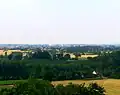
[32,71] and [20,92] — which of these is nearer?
[20,92]

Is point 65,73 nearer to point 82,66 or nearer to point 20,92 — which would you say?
point 82,66

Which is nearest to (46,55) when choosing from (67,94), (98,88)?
(98,88)

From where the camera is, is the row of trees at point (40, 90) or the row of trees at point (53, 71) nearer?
the row of trees at point (40, 90)

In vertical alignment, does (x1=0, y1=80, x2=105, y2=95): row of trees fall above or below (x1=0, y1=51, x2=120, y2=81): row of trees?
above

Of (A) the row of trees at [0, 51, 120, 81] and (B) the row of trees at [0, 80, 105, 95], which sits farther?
(A) the row of trees at [0, 51, 120, 81]

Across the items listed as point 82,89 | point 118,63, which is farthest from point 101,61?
point 82,89

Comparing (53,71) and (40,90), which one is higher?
(40,90)

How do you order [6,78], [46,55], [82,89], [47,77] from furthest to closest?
[46,55]
[6,78]
[47,77]
[82,89]

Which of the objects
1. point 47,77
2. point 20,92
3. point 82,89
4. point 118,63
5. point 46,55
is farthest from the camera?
point 46,55

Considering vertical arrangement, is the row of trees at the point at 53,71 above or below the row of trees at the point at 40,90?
below

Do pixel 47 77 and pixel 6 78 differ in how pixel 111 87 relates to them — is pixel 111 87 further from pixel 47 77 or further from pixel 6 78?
pixel 6 78

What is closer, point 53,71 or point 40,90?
point 40,90
